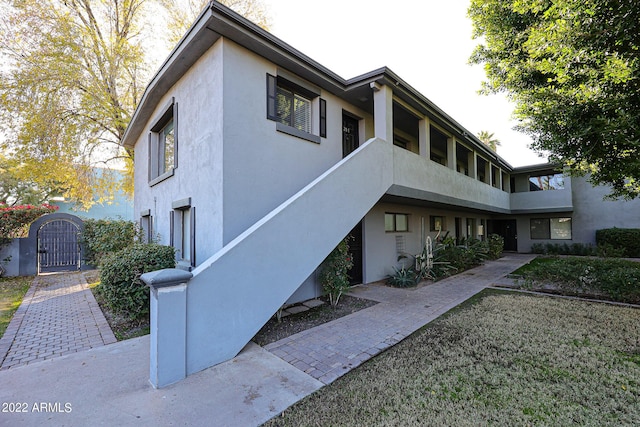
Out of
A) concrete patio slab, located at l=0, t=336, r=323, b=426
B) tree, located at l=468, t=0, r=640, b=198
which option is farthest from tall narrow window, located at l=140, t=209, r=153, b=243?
tree, located at l=468, t=0, r=640, b=198

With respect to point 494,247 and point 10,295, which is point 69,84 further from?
point 494,247

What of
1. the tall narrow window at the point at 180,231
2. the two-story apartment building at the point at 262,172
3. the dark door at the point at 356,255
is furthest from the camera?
the dark door at the point at 356,255

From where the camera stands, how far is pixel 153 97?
8.36 m

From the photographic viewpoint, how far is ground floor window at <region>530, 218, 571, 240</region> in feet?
58.6

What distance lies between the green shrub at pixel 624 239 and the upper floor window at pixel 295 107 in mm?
18833

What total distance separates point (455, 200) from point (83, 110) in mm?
17117

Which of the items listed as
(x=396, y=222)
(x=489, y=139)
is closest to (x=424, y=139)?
(x=396, y=222)

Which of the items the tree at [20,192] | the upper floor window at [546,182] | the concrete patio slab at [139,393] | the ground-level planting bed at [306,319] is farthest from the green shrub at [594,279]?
the tree at [20,192]

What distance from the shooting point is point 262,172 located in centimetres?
573

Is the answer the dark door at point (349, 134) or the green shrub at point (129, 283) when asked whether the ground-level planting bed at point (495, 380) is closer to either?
the green shrub at point (129, 283)

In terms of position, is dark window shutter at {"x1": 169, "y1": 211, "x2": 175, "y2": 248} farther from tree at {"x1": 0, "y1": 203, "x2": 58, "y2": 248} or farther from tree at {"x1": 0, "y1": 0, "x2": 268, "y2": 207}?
tree at {"x1": 0, "y1": 0, "x2": 268, "y2": 207}

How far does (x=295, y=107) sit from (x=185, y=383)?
5.88 meters

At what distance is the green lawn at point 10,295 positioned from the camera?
568 centimetres

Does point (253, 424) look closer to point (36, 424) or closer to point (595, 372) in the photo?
point (36, 424)
